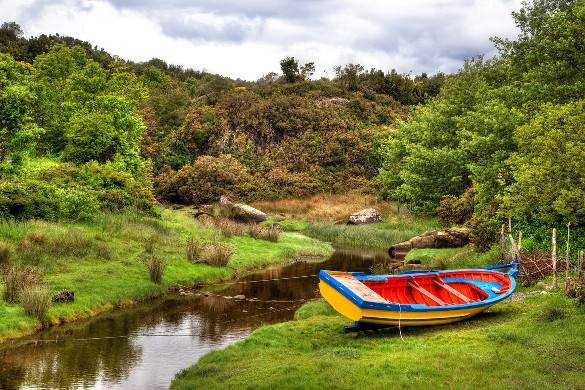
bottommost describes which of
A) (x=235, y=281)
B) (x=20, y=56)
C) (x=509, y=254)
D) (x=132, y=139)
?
(x=235, y=281)

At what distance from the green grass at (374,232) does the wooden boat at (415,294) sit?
25.2m

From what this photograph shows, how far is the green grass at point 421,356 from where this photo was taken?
12695mm

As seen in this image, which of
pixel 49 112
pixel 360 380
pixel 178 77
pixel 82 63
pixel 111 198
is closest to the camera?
pixel 360 380

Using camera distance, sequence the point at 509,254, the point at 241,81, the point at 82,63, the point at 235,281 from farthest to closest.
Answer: the point at 241,81
the point at 82,63
the point at 235,281
the point at 509,254

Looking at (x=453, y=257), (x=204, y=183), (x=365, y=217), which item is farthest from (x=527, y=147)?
(x=204, y=183)

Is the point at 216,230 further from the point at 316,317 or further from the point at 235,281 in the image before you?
the point at 316,317

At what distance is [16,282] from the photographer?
2181 centimetres

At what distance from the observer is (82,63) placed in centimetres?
7031

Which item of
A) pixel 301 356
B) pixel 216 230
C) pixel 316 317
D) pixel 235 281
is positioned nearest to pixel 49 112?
pixel 216 230

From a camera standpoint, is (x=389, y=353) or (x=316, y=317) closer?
(x=389, y=353)

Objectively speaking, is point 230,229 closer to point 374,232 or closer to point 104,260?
point 104,260

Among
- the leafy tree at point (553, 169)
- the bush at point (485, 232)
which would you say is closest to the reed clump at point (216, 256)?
the bush at point (485, 232)

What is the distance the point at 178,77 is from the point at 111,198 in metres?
89.4

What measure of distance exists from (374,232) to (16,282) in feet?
110
